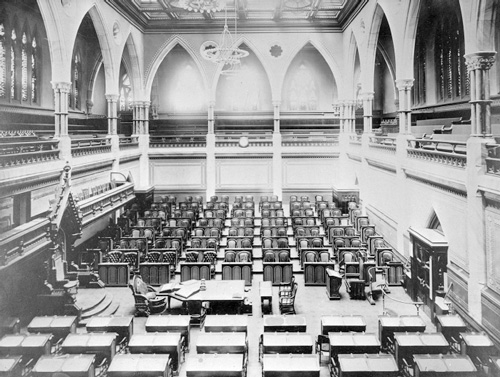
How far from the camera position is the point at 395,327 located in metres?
10.4

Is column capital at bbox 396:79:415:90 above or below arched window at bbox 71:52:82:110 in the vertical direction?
below

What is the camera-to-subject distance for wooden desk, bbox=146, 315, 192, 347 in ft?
34.6

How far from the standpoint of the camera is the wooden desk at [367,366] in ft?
26.4

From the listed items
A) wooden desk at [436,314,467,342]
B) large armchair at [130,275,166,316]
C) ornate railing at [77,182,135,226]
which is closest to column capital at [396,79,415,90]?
wooden desk at [436,314,467,342]

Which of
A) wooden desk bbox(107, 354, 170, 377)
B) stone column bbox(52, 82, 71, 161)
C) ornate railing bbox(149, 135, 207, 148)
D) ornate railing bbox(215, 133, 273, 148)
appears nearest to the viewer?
wooden desk bbox(107, 354, 170, 377)

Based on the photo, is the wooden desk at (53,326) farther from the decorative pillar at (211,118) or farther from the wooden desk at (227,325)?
the decorative pillar at (211,118)

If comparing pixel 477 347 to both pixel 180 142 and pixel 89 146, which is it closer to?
pixel 89 146

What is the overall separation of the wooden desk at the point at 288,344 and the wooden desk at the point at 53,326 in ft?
15.0

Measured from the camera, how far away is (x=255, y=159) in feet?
93.6

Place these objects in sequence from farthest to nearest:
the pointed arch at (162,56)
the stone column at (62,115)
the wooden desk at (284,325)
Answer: the pointed arch at (162,56) < the stone column at (62,115) < the wooden desk at (284,325)

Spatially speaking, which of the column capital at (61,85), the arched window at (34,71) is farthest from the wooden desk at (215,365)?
the arched window at (34,71)

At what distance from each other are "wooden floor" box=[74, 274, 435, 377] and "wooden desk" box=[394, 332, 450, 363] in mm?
2146

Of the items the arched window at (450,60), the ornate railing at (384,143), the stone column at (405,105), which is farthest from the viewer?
the arched window at (450,60)

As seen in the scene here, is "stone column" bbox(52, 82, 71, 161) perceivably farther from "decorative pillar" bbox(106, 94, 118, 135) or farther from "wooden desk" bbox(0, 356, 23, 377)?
"wooden desk" bbox(0, 356, 23, 377)
